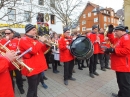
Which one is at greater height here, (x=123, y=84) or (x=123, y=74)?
(x=123, y=74)

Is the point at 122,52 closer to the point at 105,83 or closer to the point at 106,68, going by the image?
the point at 105,83

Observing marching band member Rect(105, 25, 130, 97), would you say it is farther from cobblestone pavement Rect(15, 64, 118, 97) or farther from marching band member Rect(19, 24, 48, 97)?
marching band member Rect(19, 24, 48, 97)

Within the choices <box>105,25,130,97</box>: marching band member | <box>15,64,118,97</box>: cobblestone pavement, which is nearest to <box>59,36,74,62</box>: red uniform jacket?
<box>15,64,118,97</box>: cobblestone pavement

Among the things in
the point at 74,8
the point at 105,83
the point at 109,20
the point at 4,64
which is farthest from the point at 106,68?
the point at 109,20

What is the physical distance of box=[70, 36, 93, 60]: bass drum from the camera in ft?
13.5

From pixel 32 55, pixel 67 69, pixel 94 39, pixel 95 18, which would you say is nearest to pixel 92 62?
pixel 94 39

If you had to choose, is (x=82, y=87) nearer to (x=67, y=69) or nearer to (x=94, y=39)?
(x=67, y=69)

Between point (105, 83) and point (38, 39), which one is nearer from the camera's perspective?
point (38, 39)

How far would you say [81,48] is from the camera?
4.21 metres

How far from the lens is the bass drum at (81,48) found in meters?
4.10

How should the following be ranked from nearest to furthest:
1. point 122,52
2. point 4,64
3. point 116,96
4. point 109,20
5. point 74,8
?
point 4,64
point 122,52
point 116,96
point 74,8
point 109,20

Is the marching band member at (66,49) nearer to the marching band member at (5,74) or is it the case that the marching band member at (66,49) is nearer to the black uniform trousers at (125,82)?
the black uniform trousers at (125,82)

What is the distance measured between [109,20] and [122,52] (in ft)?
157

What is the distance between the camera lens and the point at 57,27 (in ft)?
83.6
